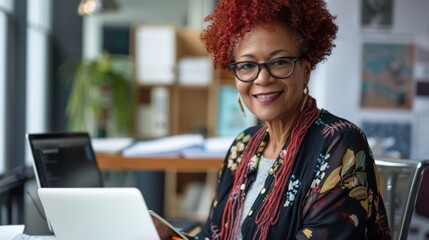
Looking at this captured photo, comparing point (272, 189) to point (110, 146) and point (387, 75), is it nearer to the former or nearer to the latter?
point (110, 146)

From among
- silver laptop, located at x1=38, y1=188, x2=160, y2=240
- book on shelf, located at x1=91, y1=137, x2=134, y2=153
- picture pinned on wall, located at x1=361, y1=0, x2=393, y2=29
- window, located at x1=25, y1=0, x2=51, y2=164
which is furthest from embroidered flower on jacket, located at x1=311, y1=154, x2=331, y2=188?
window, located at x1=25, y1=0, x2=51, y2=164

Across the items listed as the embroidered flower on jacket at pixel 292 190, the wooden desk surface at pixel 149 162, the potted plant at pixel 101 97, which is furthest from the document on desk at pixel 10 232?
the potted plant at pixel 101 97

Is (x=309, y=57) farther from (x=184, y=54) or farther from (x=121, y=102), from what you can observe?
(x=184, y=54)

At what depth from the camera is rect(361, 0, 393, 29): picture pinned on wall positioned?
261cm

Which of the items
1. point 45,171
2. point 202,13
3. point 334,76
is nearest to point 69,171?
point 45,171

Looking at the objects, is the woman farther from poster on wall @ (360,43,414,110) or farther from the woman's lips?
poster on wall @ (360,43,414,110)

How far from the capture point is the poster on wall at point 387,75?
262 centimetres

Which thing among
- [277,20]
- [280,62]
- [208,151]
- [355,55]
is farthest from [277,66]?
[355,55]

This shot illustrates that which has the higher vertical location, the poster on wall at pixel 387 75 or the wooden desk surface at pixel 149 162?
the poster on wall at pixel 387 75

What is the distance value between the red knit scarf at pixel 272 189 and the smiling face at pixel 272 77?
0.05 m

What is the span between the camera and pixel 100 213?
1.06 metres

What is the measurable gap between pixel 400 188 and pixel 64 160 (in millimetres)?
1085

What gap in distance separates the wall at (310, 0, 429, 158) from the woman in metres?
1.27

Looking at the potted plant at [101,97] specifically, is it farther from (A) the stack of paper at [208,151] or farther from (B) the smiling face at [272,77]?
(B) the smiling face at [272,77]
